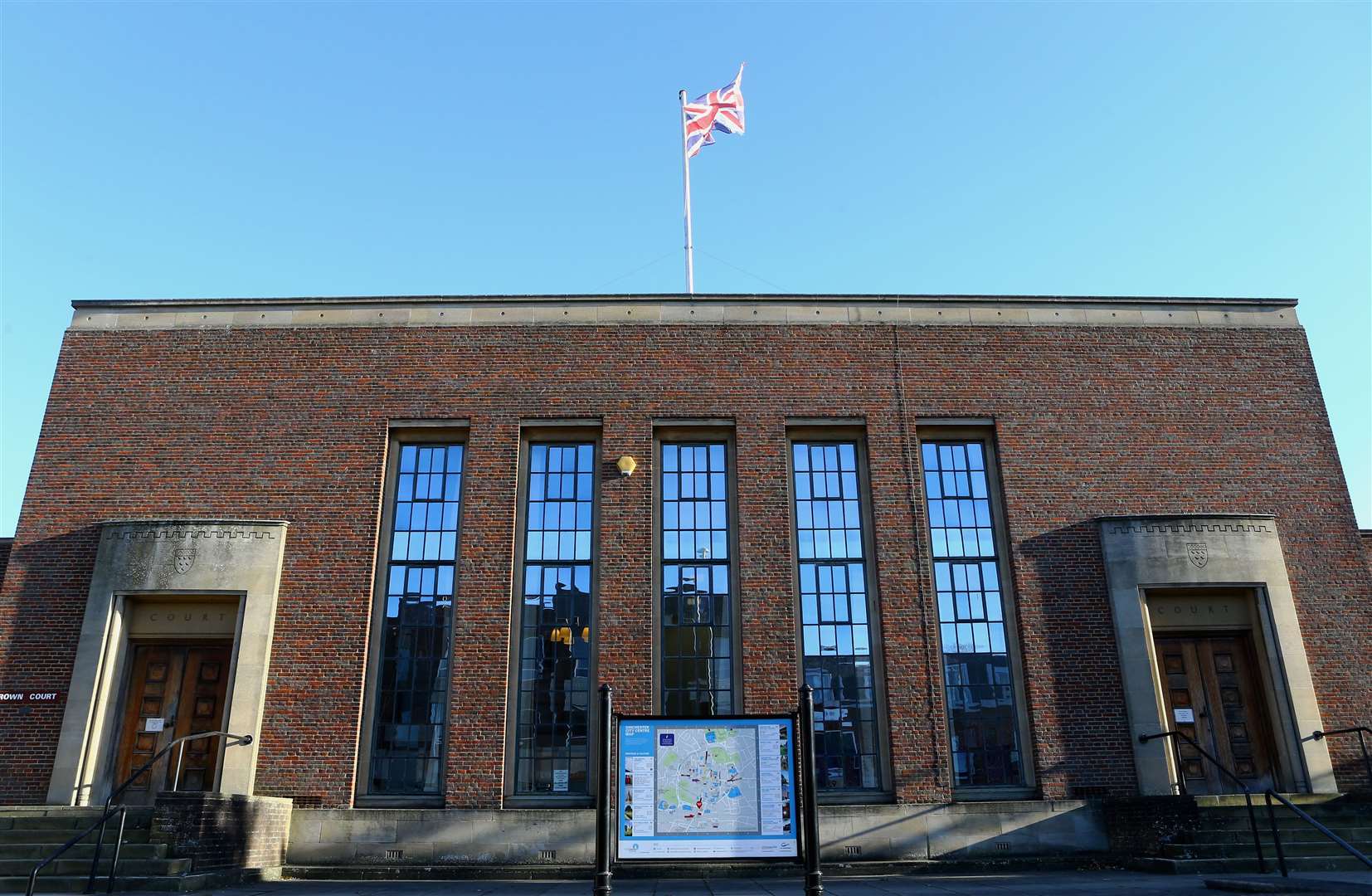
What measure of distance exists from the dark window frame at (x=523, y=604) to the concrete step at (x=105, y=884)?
14.7 ft

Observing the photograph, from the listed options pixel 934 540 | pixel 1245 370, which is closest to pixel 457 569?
pixel 934 540

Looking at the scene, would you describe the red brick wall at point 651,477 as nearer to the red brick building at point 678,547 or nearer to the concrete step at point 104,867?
the red brick building at point 678,547

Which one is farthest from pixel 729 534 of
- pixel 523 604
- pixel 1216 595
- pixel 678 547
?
pixel 1216 595


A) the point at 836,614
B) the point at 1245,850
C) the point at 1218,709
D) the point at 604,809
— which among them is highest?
the point at 836,614

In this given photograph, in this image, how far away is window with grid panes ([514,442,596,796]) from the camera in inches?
573

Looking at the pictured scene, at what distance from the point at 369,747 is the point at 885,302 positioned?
11274mm

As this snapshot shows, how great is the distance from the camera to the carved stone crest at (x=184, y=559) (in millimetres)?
14914

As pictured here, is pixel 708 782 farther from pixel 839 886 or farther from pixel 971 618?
pixel 971 618

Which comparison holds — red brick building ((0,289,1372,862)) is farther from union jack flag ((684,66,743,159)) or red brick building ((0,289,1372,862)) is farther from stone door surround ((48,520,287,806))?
union jack flag ((684,66,743,159))

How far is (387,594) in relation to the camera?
15.4 metres

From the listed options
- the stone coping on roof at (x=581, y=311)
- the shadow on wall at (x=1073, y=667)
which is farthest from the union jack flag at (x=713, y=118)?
the shadow on wall at (x=1073, y=667)

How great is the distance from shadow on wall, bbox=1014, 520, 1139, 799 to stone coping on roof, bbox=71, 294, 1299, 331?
13.5 ft

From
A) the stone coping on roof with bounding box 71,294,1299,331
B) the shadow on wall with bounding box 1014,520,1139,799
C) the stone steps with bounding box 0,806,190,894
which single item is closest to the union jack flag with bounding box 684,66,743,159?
the stone coping on roof with bounding box 71,294,1299,331

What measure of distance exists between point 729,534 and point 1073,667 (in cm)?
572
